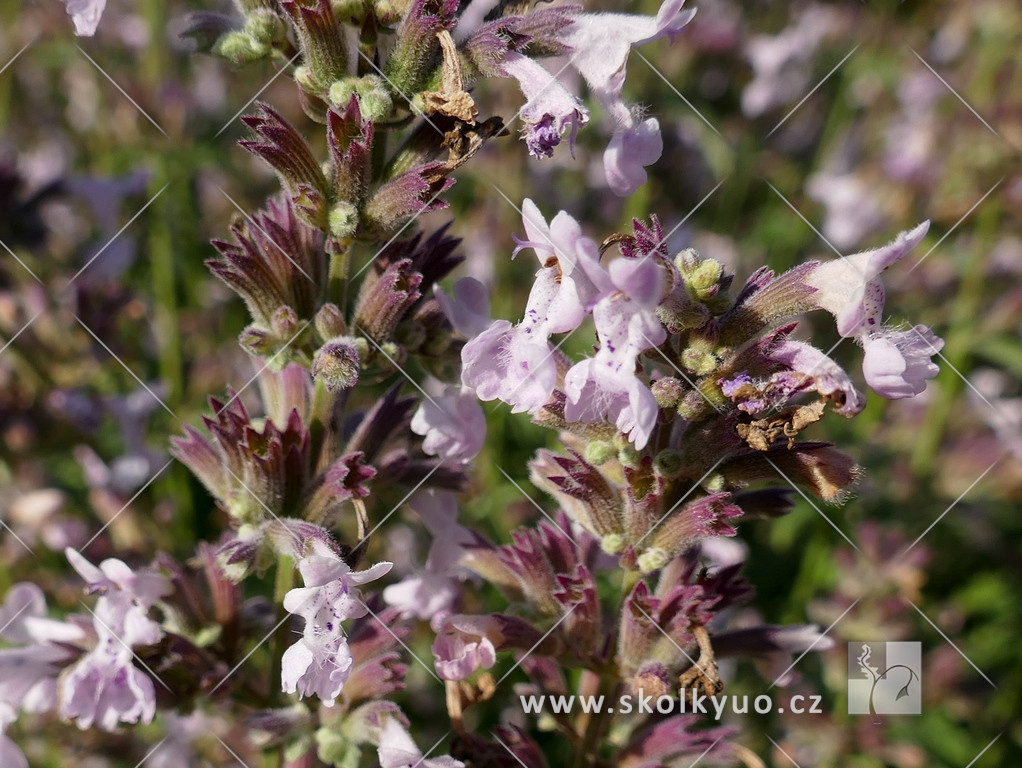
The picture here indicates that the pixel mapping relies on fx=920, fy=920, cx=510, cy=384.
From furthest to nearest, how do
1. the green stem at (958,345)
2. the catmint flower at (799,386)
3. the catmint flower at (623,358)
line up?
the green stem at (958,345) → the catmint flower at (799,386) → the catmint flower at (623,358)

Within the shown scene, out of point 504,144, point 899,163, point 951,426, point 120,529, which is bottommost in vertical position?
point 951,426

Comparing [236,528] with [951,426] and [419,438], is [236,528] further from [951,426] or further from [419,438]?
[951,426]

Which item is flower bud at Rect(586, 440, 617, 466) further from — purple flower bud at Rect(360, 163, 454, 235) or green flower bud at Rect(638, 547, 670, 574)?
purple flower bud at Rect(360, 163, 454, 235)

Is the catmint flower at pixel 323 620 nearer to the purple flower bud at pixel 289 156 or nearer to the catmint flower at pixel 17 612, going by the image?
the purple flower bud at pixel 289 156

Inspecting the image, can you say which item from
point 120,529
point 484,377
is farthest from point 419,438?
point 120,529

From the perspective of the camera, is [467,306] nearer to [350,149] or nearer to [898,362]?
[350,149]

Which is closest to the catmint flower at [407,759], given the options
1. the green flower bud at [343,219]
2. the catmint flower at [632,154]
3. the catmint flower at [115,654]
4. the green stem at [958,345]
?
the catmint flower at [115,654]

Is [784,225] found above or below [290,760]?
below
